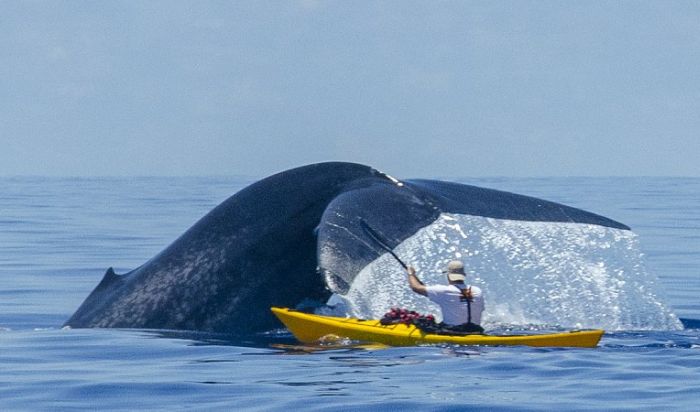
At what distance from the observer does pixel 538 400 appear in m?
9.77

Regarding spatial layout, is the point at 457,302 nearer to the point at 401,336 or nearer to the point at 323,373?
the point at 401,336

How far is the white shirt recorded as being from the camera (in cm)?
1225

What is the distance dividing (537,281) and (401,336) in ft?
6.74

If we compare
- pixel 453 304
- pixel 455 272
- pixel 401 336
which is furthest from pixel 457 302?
pixel 401 336

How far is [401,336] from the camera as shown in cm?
1191

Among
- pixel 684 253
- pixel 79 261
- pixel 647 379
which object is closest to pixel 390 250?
pixel 647 379

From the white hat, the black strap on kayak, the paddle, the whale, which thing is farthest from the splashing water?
the paddle

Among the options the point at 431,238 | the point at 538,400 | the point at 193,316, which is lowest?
the point at 538,400

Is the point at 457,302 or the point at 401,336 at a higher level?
the point at 457,302

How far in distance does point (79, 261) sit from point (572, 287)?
11.2m

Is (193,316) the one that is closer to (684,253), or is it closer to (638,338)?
(638,338)

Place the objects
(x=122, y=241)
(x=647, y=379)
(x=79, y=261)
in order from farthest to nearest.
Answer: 1. (x=122, y=241)
2. (x=79, y=261)
3. (x=647, y=379)

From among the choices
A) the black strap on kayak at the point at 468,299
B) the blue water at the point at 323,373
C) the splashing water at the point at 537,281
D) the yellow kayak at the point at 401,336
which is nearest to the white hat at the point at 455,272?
the black strap on kayak at the point at 468,299

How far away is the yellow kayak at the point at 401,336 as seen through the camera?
1179 cm
